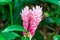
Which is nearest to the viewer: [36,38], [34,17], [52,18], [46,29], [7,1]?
[34,17]

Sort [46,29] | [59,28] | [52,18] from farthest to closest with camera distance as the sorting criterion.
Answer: [46,29], [59,28], [52,18]

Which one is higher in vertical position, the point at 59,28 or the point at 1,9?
the point at 1,9

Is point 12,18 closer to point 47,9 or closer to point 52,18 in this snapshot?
point 52,18

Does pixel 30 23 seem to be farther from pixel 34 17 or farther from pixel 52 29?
pixel 52 29

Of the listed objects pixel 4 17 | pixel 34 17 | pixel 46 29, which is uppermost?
pixel 34 17

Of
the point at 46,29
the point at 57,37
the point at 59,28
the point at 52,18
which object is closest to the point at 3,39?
the point at 57,37

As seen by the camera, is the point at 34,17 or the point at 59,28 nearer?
the point at 34,17

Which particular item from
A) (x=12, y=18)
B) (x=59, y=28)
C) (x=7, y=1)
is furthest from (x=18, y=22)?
(x=59, y=28)

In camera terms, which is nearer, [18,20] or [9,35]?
[9,35]

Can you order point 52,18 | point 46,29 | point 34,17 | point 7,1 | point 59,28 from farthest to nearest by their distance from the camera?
point 46,29 → point 59,28 → point 52,18 → point 7,1 → point 34,17
